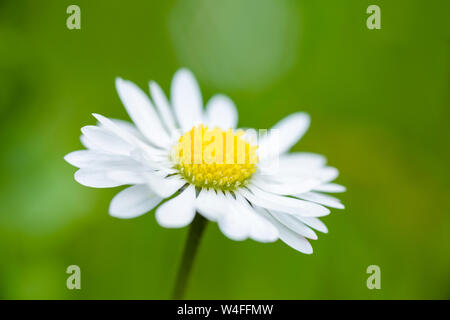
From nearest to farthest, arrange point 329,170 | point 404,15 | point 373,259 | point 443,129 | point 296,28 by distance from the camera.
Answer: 1. point 329,170
2. point 373,259
3. point 443,129
4. point 404,15
5. point 296,28

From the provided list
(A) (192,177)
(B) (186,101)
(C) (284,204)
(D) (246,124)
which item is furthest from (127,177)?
(D) (246,124)

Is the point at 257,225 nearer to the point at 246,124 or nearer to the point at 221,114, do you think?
the point at 221,114

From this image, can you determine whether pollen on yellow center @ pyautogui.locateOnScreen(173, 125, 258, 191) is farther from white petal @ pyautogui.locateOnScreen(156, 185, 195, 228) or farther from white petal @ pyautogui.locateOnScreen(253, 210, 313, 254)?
white petal @ pyautogui.locateOnScreen(253, 210, 313, 254)

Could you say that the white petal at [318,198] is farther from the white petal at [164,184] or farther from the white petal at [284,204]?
the white petal at [164,184]

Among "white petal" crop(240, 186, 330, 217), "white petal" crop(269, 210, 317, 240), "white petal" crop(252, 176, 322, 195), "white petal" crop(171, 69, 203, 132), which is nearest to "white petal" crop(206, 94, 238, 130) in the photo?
"white petal" crop(171, 69, 203, 132)

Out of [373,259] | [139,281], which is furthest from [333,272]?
[139,281]
